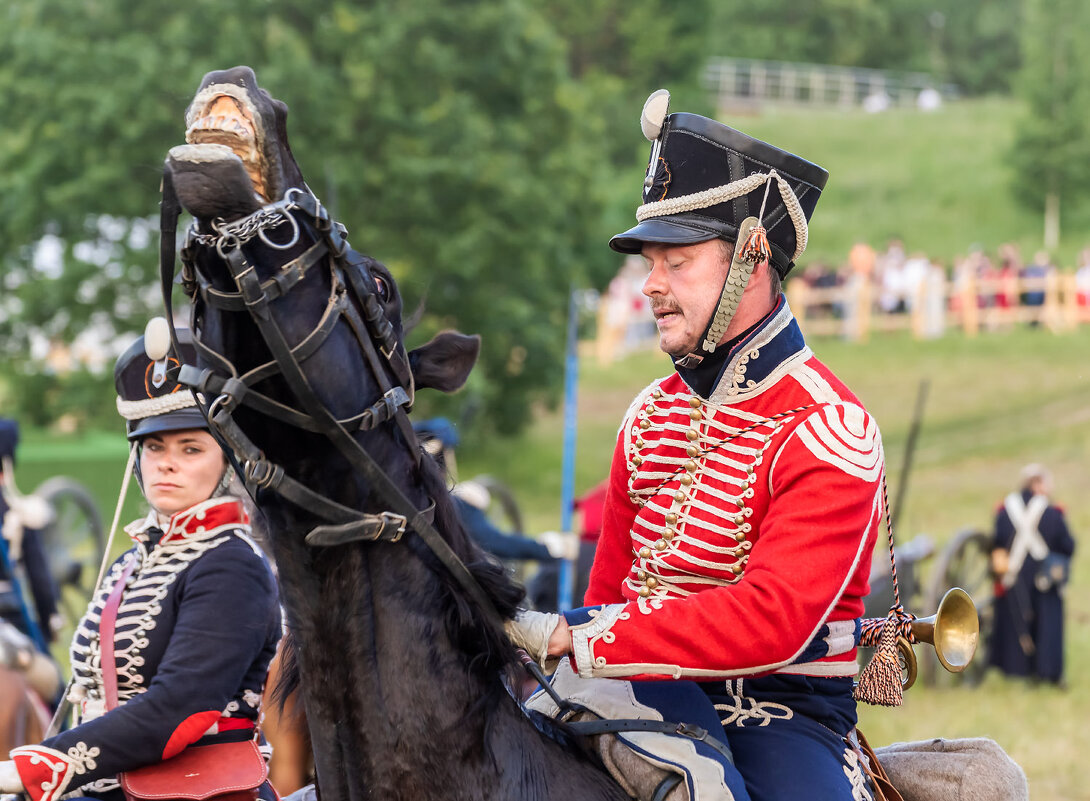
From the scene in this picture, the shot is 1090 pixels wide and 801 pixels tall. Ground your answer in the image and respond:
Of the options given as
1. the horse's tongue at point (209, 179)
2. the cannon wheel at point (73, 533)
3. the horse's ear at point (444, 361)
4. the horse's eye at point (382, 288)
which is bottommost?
the cannon wheel at point (73, 533)

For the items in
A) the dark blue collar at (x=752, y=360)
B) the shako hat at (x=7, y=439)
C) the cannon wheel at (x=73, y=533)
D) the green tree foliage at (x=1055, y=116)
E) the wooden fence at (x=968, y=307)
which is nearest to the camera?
the dark blue collar at (x=752, y=360)

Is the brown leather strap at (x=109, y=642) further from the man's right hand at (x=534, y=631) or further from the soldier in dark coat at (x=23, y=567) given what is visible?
the soldier in dark coat at (x=23, y=567)

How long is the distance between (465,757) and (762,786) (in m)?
0.59

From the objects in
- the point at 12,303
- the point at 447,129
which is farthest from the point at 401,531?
the point at 12,303

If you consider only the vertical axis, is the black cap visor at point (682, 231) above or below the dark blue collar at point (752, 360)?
above

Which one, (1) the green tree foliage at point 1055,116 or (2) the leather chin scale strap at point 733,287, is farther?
(1) the green tree foliage at point 1055,116

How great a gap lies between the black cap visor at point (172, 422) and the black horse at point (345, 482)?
3.31ft

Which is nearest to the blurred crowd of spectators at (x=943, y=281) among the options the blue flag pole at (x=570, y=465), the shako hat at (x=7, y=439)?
the blue flag pole at (x=570, y=465)

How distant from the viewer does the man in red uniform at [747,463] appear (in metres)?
2.48

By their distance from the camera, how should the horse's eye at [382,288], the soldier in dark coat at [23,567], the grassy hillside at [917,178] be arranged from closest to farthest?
the horse's eye at [382,288], the soldier in dark coat at [23,567], the grassy hillside at [917,178]

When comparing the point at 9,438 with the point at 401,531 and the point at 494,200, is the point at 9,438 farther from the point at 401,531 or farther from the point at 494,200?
the point at 494,200

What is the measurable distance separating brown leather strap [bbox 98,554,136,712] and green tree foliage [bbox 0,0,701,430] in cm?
1487

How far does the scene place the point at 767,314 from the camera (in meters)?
2.81

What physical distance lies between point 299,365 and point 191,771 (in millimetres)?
1379
